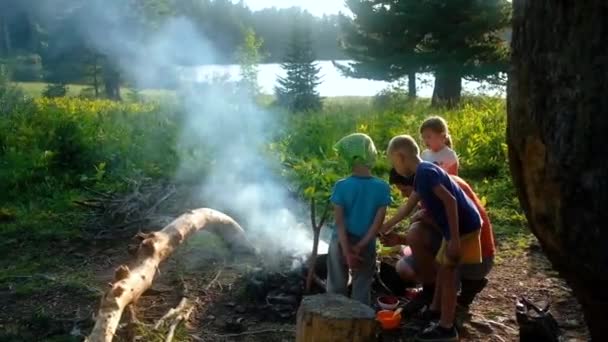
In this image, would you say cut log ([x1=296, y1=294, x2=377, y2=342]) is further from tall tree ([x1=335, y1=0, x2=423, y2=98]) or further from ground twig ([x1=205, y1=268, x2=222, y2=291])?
tall tree ([x1=335, y1=0, x2=423, y2=98])

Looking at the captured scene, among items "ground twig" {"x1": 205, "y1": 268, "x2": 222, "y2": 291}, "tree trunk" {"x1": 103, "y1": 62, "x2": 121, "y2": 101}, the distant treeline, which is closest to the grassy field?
"ground twig" {"x1": 205, "y1": 268, "x2": 222, "y2": 291}

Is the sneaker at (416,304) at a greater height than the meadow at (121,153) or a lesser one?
lesser

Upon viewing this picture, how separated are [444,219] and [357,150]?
676 millimetres

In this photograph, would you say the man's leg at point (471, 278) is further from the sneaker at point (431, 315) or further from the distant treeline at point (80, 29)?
the distant treeline at point (80, 29)

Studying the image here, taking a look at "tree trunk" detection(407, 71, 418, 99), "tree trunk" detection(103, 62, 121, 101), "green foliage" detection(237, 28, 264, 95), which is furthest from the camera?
"tree trunk" detection(103, 62, 121, 101)

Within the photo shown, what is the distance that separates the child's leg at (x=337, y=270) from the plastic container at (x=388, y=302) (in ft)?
0.99

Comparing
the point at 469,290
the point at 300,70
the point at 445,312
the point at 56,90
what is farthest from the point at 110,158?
the point at 56,90

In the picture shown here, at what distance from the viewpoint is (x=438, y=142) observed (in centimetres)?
447

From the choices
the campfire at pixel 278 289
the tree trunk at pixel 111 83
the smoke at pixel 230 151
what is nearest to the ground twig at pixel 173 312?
the campfire at pixel 278 289

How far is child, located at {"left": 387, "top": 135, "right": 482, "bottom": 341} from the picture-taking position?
3.47 m

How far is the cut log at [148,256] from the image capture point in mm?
3627

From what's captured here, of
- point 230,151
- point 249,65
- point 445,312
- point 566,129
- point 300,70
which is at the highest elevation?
point 300,70

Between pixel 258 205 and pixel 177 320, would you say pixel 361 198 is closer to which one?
pixel 177 320

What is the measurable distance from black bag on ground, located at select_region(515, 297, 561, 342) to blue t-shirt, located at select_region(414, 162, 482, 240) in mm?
601
